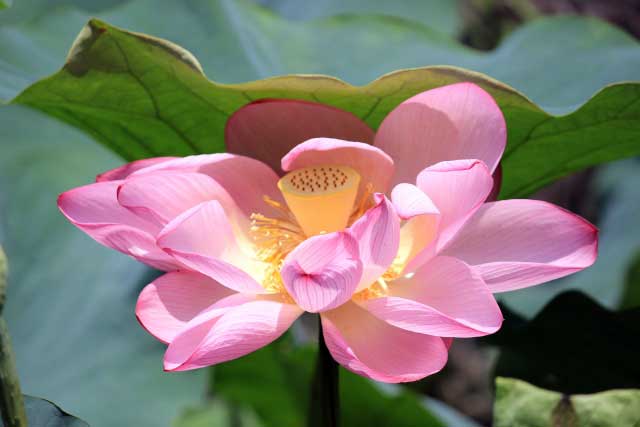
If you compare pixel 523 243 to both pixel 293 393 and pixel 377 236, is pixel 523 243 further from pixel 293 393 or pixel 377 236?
pixel 293 393

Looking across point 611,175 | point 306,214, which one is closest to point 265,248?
point 306,214

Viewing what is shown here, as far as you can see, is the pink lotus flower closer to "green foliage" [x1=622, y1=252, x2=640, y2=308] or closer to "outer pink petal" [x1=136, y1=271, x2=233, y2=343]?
"outer pink petal" [x1=136, y1=271, x2=233, y2=343]

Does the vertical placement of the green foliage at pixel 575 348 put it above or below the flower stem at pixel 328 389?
below

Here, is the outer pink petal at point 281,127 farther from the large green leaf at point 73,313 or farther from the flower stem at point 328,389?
the large green leaf at point 73,313

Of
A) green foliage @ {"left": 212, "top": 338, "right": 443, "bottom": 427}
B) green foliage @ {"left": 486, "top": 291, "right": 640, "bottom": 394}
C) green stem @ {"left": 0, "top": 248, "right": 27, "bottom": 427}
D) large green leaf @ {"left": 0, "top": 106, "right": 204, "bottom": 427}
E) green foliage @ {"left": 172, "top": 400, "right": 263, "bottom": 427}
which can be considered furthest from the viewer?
green foliage @ {"left": 172, "top": 400, "right": 263, "bottom": 427}

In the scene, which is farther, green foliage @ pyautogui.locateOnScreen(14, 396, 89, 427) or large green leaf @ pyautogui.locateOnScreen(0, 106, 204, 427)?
large green leaf @ pyautogui.locateOnScreen(0, 106, 204, 427)

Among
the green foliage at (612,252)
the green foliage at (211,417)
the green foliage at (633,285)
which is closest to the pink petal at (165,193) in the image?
the green foliage at (612,252)

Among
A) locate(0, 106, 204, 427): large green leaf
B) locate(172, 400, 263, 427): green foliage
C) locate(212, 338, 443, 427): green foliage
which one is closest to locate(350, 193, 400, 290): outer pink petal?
locate(0, 106, 204, 427): large green leaf

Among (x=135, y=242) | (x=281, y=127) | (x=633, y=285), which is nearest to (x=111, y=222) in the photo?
(x=135, y=242)

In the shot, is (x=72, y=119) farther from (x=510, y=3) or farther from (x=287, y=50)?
(x=510, y=3)
